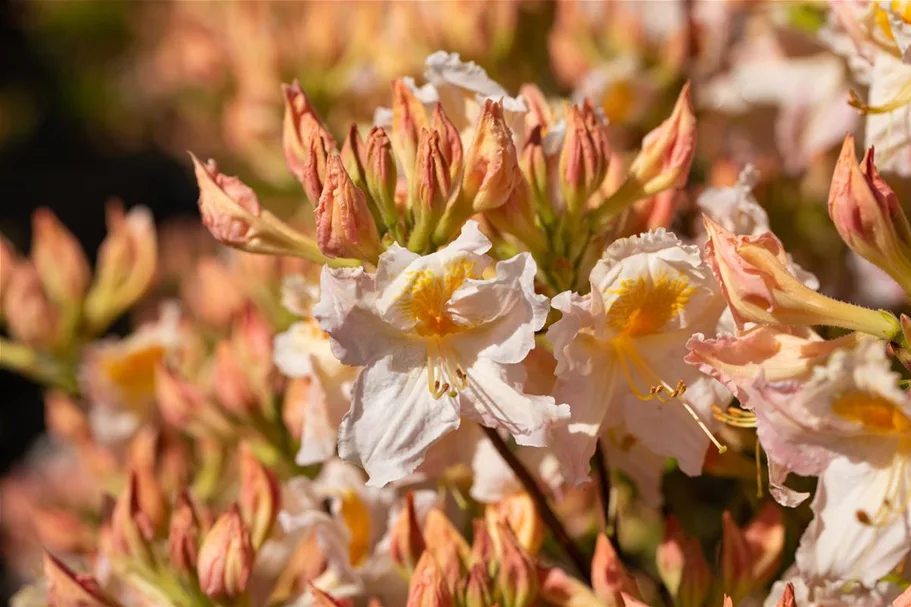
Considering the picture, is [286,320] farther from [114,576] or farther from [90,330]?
[114,576]

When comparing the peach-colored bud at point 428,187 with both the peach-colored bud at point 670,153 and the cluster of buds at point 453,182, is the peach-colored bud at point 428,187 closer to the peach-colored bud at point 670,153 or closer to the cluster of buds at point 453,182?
the cluster of buds at point 453,182

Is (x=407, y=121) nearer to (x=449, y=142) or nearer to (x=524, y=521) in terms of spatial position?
(x=449, y=142)

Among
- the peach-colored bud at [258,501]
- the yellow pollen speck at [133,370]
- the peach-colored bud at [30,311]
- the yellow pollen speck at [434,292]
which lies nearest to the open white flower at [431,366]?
the yellow pollen speck at [434,292]

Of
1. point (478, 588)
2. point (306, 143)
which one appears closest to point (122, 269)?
point (306, 143)

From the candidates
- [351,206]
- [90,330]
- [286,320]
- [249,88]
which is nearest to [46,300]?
[90,330]

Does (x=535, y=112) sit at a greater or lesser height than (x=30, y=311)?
greater

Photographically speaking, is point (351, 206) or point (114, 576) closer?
point (351, 206)

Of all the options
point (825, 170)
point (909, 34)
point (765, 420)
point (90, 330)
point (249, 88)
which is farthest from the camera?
point (249, 88)
